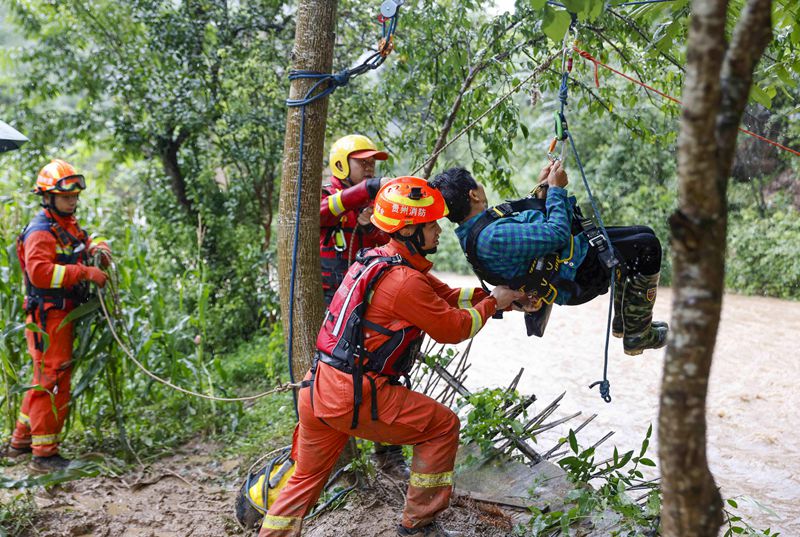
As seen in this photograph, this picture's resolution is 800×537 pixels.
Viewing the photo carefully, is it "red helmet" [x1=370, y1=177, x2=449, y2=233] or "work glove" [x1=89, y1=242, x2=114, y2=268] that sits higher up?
"red helmet" [x1=370, y1=177, x2=449, y2=233]

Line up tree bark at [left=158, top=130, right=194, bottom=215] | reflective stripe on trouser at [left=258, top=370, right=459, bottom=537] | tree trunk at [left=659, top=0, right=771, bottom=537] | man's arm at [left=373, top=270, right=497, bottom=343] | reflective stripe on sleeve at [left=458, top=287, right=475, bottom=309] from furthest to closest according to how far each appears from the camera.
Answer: tree bark at [left=158, top=130, right=194, bottom=215], reflective stripe on sleeve at [left=458, top=287, right=475, bottom=309], reflective stripe on trouser at [left=258, top=370, right=459, bottom=537], man's arm at [left=373, top=270, right=497, bottom=343], tree trunk at [left=659, top=0, right=771, bottom=537]

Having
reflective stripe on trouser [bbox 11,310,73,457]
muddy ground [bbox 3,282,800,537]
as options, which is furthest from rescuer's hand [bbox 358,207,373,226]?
reflective stripe on trouser [bbox 11,310,73,457]

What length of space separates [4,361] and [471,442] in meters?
3.47

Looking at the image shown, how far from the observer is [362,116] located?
7.14 meters

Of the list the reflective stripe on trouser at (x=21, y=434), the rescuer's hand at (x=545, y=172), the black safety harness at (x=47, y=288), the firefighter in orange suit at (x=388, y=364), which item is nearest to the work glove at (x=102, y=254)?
the black safety harness at (x=47, y=288)

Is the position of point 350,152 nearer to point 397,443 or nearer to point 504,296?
point 504,296

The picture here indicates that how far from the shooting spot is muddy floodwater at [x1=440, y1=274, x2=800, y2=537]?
5820 mm

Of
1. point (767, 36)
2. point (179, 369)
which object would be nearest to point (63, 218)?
point (179, 369)

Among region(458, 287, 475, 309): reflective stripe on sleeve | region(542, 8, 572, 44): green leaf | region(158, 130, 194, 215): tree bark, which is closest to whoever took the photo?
region(542, 8, 572, 44): green leaf

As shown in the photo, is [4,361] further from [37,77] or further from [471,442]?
[37,77]

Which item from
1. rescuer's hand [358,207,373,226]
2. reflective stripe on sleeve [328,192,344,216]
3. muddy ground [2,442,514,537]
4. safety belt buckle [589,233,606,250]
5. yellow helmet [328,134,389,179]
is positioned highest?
yellow helmet [328,134,389,179]

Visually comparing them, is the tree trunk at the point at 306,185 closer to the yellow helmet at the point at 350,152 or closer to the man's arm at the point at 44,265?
the yellow helmet at the point at 350,152

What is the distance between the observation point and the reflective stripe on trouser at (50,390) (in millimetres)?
4801

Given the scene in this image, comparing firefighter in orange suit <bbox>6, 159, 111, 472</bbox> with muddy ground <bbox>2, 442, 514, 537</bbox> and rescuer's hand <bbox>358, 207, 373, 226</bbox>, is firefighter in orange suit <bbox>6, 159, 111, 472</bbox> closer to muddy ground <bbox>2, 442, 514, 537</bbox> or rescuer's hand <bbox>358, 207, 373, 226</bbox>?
muddy ground <bbox>2, 442, 514, 537</bbox>
